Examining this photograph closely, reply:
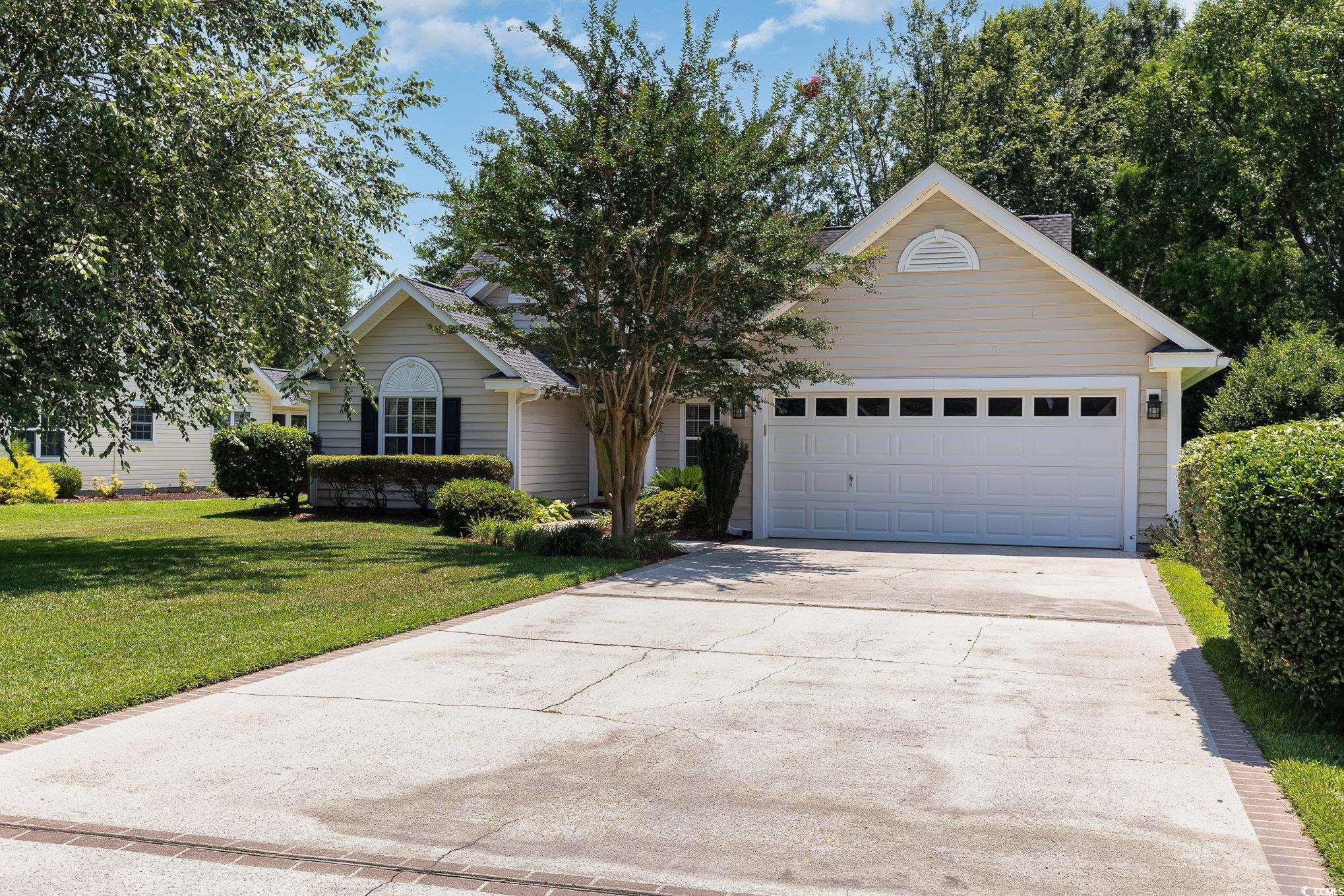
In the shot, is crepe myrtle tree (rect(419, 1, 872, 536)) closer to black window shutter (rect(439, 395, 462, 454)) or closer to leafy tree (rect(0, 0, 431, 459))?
leafy tree (rect(0, 0, 431, 459))

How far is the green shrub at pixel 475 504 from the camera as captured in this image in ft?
55.9

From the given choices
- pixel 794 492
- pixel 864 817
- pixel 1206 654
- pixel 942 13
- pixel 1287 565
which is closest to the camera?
pixel 864 817

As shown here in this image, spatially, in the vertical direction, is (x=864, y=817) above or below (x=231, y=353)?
below

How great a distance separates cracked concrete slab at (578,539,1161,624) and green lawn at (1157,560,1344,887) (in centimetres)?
197

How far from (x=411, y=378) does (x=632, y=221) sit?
28.2ft

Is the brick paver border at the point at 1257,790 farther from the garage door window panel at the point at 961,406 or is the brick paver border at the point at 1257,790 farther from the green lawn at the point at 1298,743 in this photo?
the garage door window panel at the point at 961,406

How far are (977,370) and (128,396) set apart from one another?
12.4m

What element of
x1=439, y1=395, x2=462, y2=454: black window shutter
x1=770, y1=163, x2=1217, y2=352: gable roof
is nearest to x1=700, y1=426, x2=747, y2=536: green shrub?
x1=770, y1=163, x2=1217, y2=352: gable roof

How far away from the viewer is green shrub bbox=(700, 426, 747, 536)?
16.5 m

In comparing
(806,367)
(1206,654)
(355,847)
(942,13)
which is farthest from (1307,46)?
(355,847)

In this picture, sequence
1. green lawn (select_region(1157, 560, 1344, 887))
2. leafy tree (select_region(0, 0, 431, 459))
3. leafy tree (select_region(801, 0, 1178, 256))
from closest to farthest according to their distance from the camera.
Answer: green lawn (select_region(1157, 560, 1344, 887)) < leafy tree (select_region(0, 0, 431, 459)) < leafy tree (select_region(801, 0, 1178, 256))

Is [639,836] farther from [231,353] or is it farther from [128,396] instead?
[128,396]

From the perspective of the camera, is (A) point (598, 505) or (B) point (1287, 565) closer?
(B) point (1287, 565)

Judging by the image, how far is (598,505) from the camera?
74.5 ft
